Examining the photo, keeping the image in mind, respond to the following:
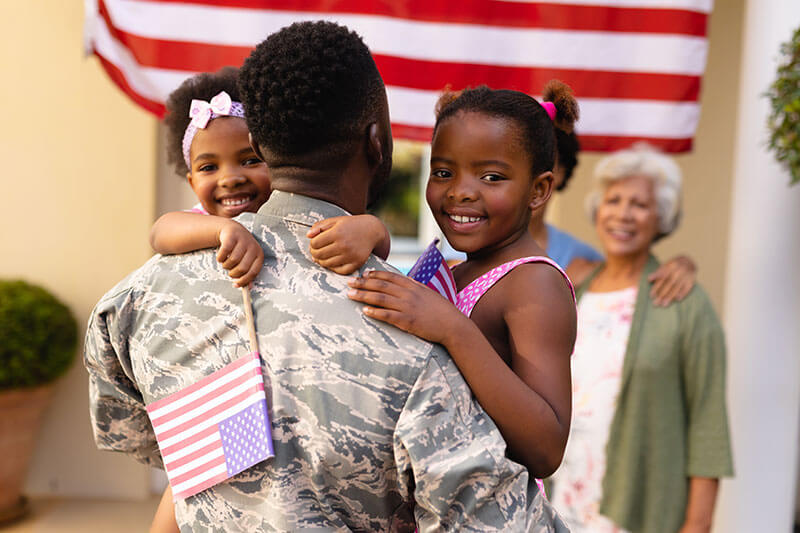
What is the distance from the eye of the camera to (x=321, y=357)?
1.27m

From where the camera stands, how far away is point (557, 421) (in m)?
1.41

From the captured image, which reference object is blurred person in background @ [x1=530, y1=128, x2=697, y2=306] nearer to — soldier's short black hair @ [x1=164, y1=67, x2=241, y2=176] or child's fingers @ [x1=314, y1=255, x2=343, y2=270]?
soldier's short black hair @ [x1=164, y1=67, x2=241, y2=176]

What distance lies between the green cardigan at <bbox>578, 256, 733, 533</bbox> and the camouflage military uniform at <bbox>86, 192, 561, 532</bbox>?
187 centimetres

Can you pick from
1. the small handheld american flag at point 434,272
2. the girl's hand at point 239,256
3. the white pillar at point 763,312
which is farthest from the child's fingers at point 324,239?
the white pillar at point 763,312

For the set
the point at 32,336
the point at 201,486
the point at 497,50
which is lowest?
the point at 32,336

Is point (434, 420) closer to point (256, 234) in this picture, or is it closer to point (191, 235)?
point (256, 234)

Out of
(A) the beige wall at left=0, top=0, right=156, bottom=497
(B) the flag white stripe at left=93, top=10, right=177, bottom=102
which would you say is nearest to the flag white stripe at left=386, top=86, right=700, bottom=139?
(B) the flag white stripe at left=93, top=10, right=177, bottom=102

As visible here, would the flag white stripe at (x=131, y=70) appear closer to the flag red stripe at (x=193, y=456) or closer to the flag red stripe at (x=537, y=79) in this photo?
the flag red stripe at (x=537, y=79)

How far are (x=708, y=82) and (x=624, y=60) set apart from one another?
1.91 meters

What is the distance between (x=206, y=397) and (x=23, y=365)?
3.83 m

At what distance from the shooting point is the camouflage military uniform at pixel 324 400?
1260mm

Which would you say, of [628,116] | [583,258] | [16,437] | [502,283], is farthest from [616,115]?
[16,437]

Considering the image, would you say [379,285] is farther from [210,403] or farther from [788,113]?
[788,113]

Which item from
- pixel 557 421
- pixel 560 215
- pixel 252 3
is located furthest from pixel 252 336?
pixel 560 215
